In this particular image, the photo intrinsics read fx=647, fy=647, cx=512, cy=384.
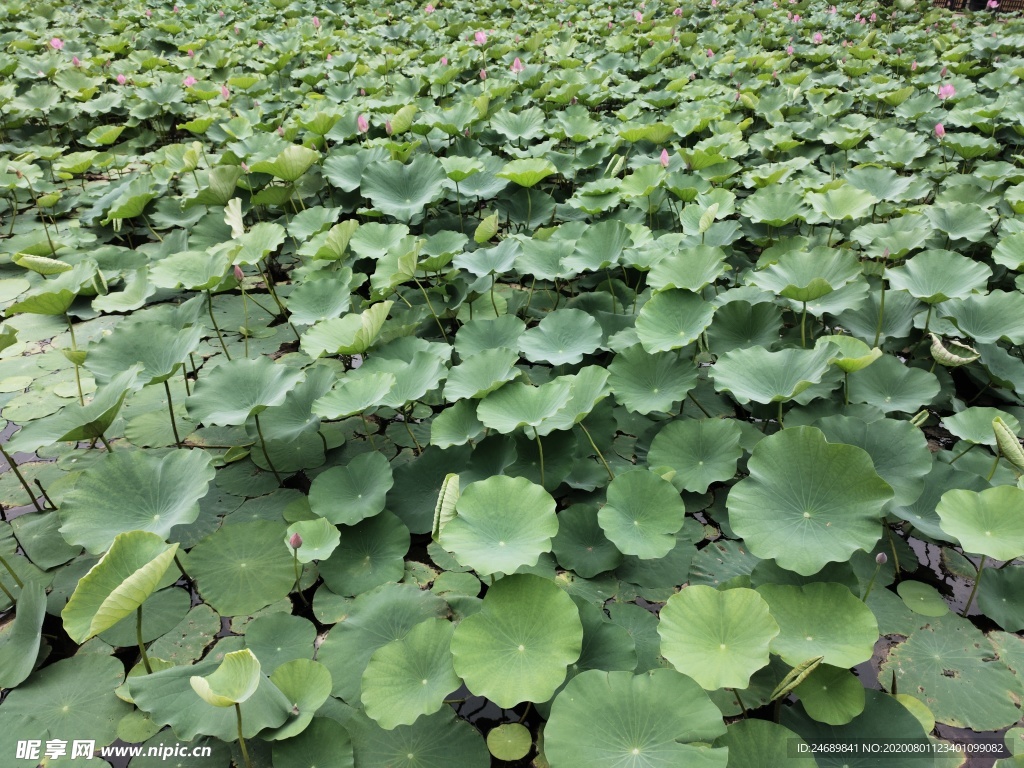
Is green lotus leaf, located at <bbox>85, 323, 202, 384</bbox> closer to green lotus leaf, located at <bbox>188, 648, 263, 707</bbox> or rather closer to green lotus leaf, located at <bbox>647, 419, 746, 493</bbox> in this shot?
green lotus leaf, located at <bbox>188, 648, 263, 707</bbox>

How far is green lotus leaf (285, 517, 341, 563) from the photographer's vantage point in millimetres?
1713

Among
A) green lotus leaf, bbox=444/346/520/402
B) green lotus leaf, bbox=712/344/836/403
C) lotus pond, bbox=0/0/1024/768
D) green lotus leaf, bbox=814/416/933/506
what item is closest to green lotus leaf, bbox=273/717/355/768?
lotus pond, bbox=0/0/1024/768

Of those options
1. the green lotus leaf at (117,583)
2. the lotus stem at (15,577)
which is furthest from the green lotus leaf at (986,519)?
the lotus stem at (15,577)

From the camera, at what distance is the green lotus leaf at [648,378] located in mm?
2102

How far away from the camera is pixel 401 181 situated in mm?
3215

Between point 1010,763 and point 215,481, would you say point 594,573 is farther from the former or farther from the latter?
point 215,481

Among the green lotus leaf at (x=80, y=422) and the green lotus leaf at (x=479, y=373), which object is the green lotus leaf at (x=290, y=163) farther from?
the green lotus leaf at (x=479, y=373)

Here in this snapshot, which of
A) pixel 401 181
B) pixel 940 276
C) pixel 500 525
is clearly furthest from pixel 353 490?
pixel 940 276

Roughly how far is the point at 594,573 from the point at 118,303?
2.11m

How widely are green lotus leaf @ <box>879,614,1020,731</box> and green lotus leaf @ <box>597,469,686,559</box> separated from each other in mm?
586

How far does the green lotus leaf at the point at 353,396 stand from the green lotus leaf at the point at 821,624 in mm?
1172

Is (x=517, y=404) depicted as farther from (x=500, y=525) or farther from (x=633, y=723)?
(x=633, y=723)

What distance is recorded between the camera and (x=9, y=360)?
2.77 meters

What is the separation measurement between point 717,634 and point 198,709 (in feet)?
Answer: 3.71
